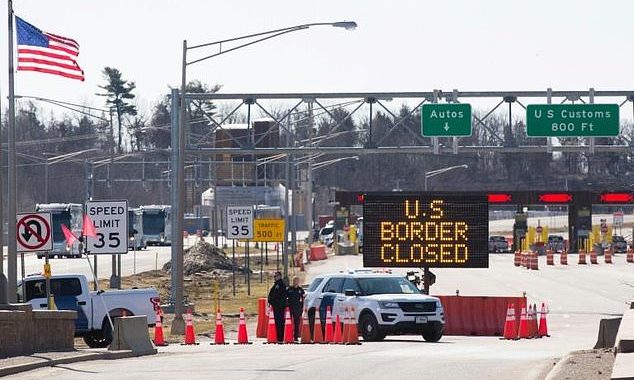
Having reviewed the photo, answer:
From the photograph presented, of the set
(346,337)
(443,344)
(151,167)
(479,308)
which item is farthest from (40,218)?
(151,167)

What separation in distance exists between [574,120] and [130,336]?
26872 millimetres

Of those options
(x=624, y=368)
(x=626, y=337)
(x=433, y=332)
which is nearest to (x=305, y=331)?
(x=433, y=332)

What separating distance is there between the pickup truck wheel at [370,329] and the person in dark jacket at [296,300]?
4.50 feet

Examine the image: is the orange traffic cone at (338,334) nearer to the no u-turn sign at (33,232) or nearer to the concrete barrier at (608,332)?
the no u-turn sign at (33,232)

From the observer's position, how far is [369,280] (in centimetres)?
3144

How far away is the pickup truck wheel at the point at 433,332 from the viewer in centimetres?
3055

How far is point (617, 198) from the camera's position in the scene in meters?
95.8

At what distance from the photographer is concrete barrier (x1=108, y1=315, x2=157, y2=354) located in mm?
25141

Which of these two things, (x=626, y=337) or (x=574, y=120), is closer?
(x=626, y=337)

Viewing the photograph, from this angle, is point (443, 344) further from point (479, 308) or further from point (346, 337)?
point (479, 308)

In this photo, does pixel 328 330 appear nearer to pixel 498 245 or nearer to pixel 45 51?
pixel 45 51

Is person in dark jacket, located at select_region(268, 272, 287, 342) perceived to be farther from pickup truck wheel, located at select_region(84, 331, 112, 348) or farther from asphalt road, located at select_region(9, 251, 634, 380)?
pickup truck wheel, located at select_region(84, 331, 112, 348)

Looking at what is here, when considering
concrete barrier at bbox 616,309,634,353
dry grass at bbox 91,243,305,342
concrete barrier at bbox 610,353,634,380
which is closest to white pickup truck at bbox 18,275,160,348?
dry grass at bbox 91,243,305,342

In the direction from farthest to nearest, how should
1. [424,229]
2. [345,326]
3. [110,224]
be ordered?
[424,229]
[110,224]
[345,326]
